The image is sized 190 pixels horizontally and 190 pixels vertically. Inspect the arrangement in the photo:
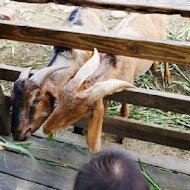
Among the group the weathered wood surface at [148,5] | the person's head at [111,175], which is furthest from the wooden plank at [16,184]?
the weathered wood surface at [148,5]

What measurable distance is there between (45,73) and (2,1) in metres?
5.09

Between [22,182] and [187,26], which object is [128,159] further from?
[187,26]

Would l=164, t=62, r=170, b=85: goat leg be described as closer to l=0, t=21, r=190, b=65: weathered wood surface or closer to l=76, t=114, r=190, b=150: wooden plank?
l=76, t=114, r=190, b=150: wooden plank

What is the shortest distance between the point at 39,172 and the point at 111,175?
1.94m

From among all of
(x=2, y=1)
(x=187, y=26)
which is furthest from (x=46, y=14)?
(x=187, y=26)

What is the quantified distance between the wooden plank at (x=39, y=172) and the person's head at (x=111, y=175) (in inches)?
64.1

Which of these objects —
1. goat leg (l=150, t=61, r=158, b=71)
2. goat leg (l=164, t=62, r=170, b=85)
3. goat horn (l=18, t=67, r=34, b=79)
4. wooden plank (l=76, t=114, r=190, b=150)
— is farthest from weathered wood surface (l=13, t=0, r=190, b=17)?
goat leg (l=150, t=61, r=158, b=71)

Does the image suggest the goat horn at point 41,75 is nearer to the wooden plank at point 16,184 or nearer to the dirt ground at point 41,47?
the wooden plank at point 16,184

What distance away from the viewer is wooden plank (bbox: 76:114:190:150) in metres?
3.58

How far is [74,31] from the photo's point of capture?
9.14 feet

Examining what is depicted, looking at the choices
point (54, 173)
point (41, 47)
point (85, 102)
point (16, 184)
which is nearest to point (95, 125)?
point (85, 102)

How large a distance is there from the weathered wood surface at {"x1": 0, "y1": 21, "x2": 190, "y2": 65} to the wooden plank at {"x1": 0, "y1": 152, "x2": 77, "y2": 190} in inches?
50.1

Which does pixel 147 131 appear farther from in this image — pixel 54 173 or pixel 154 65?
pixel 154 65

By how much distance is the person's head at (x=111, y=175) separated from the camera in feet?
5.39
